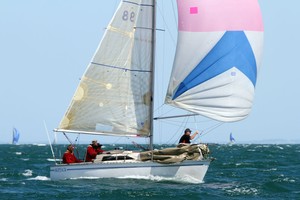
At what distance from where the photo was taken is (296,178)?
34.0 m

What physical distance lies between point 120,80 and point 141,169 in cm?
357

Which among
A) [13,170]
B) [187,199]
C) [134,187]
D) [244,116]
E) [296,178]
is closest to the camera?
[187,199]

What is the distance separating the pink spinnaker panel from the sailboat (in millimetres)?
35

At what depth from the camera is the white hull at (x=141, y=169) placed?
28.5 meters

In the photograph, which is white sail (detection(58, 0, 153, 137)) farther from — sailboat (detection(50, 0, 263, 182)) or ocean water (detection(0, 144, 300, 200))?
ocean water (detection(0, 144, 300, 200))

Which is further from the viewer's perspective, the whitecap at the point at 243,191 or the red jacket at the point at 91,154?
the red jacket at the point at 91,154

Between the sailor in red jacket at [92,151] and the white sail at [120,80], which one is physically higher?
the white sail at [120,80]

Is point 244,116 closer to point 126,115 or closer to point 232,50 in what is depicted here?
point 232,50

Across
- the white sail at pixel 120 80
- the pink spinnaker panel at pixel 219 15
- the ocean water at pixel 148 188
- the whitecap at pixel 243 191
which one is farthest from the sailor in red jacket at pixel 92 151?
the pink spinnaker panel at pixel 219 15

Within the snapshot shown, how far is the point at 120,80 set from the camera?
30031 mm

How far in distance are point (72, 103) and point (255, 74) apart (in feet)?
22.0

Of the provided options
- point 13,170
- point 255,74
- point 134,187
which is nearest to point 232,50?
point 255,74

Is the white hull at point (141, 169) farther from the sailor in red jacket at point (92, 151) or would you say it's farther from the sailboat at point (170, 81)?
the sailor in red jacket at point (92, 151)

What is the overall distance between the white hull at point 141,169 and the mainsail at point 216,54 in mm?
2001
